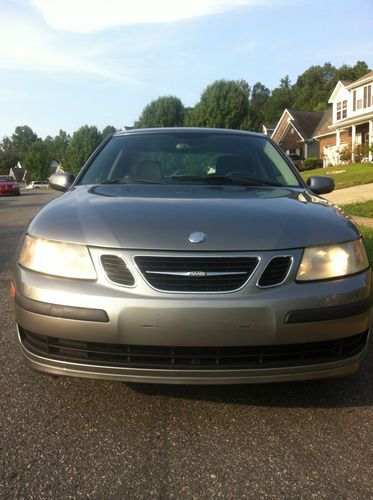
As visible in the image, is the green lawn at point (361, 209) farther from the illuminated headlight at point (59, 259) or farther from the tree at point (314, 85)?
the tree at point (314, 85)

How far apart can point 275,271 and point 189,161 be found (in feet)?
5.84

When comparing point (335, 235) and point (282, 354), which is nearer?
point (282, 354)

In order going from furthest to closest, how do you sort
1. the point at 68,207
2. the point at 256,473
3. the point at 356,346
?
the point at 68,207 < the point at 356,346 < the point at 256,473

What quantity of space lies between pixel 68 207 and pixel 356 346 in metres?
1.70

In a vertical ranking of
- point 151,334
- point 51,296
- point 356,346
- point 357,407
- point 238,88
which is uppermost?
point 238,88

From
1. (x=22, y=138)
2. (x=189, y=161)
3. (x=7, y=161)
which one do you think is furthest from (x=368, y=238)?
(x=22, y=138)

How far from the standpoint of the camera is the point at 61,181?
13.2 ft

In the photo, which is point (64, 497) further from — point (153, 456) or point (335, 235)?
point (335, 235)

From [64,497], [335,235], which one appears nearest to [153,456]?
[64,497]

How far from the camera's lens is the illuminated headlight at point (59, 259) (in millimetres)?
2387

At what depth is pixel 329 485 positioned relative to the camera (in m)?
2.02

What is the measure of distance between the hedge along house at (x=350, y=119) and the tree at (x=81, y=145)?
34.7m

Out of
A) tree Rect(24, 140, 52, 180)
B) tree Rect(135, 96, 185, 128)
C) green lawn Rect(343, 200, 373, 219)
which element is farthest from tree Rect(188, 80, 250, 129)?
tree Rect(24, 140, 52, 180)

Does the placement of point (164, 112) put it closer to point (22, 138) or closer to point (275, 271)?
point (275, 271)
